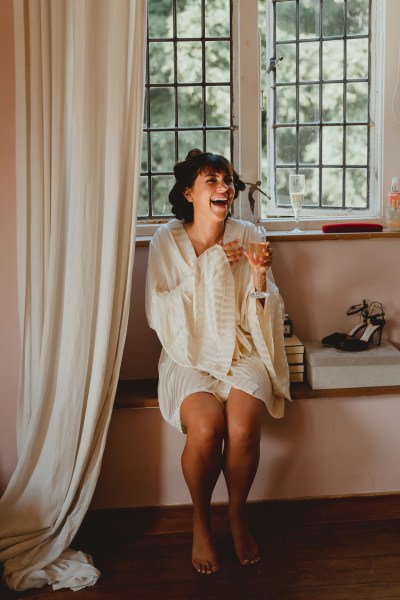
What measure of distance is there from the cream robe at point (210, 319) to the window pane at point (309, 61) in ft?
3.07

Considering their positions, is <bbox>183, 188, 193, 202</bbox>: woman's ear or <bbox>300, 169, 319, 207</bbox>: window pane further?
<bbox>300, 169, 319, 207</bbox>: window pane

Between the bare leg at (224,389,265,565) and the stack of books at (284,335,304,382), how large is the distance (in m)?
0.39

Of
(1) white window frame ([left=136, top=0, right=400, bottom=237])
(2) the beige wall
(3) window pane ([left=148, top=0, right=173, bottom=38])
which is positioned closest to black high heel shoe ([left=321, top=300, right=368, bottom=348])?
(2) the beige wall

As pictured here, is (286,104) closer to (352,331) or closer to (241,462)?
(352,331)

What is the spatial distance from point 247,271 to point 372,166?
825mm

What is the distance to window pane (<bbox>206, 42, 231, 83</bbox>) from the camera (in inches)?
117

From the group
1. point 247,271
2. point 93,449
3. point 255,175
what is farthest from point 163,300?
point 255,175

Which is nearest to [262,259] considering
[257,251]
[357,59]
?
[257,251]

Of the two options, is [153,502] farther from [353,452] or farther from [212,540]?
[353,452]

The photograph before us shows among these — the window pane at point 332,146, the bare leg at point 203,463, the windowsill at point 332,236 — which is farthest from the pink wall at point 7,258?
the window pane at point 332,146

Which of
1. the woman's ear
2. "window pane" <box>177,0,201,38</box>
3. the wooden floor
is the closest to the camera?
the wooden floor

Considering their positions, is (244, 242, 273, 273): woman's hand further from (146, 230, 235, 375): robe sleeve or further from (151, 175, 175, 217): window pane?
(151, 175, 175, 217): window pane

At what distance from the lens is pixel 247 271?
2.68 m

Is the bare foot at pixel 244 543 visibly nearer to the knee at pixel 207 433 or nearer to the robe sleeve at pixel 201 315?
the knee at pixel 207 433
